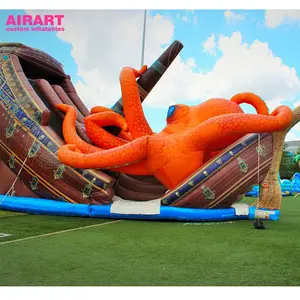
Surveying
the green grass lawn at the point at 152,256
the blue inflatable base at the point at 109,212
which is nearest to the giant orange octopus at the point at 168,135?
the blue inflatable base at the point at 109,212

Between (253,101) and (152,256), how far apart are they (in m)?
4.11

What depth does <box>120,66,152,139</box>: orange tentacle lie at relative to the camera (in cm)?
652

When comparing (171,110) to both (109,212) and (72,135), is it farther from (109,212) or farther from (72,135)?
(109,212)

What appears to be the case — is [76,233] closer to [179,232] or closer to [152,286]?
[179,232]

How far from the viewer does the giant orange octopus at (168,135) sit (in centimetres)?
572

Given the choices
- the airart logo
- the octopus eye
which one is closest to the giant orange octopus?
the octopus eye

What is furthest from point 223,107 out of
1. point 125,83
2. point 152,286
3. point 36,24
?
point 152,286

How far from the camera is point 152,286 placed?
247cm

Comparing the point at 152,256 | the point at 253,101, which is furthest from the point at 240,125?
the point at 152,256

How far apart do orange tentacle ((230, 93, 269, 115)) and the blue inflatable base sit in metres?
1.70

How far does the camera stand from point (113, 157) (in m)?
5.91

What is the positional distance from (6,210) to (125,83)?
331 centimetres

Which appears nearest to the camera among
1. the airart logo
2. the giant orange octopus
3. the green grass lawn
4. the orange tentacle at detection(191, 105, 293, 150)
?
the green grass lawn

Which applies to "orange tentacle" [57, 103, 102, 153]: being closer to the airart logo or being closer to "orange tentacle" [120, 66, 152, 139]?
"orange tentacle" [120, 66, 152, 139]
